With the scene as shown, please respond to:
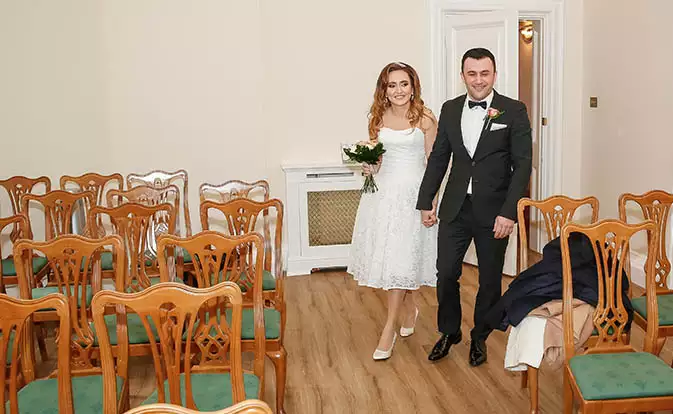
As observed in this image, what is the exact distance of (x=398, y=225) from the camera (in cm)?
420

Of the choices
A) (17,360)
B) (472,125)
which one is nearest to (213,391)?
(17,360)

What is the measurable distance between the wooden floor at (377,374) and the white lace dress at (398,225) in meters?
0.47

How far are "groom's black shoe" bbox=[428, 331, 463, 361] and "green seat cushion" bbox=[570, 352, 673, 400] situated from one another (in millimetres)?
1415

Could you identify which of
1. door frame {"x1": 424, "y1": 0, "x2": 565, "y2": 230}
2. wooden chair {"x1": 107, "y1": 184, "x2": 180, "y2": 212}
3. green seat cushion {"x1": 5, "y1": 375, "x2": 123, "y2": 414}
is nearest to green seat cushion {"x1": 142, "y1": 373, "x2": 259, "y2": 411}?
green seat cushion {"x1": 5, "y1": 375, "x2": 123, "y2": 414}

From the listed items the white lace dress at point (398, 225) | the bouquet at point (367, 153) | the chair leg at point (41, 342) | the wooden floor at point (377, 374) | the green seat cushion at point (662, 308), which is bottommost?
the wooden floor at point (377, 374)

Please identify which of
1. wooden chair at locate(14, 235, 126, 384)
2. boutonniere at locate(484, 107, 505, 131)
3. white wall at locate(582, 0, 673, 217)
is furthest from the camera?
white wall at locate(582, 0, 673, 217)

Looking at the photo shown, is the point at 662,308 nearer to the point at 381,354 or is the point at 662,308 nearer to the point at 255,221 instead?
the point at 381,354

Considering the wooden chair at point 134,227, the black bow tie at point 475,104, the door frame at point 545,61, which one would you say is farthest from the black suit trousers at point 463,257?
the door frame at point 545,61

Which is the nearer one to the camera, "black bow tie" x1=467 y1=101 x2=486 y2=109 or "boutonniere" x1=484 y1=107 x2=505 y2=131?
"boutonniere" x1=484 y1=107 x2=505 y2=131

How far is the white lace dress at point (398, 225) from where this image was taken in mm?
4172

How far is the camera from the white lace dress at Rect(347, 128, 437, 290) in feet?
13.7

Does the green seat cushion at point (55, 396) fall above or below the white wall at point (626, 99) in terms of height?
below

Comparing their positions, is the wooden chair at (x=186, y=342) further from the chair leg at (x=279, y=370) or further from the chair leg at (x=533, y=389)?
the chair leg at (x=533, y=389)

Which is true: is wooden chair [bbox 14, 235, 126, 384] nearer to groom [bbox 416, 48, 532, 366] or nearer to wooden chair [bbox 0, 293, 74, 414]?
wooden chair [bbox 0, 293, 74, 414]
